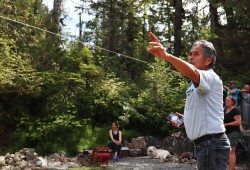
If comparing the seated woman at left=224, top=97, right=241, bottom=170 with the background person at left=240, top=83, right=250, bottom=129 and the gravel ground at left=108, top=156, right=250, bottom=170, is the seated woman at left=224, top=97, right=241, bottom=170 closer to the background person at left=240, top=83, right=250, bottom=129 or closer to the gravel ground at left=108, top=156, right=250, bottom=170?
the gravel ground at left=108, top=156, right=250, bottom=170

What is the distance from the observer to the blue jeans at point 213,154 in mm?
2812

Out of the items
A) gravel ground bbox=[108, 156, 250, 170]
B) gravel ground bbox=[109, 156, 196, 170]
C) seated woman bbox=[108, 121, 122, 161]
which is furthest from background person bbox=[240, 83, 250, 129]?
seated woman bbox=[108, 121, 122, 161]

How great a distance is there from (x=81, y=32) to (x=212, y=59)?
1597 inches

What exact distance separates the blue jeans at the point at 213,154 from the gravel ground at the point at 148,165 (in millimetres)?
6161

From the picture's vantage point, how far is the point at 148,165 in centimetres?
984

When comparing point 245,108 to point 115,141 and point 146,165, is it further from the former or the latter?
point 115,141

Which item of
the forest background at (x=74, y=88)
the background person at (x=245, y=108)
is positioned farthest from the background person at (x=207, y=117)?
the forest background at (x=74, y=88)

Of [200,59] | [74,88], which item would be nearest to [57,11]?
[74,88]

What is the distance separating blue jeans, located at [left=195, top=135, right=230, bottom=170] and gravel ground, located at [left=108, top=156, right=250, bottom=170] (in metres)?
6.16

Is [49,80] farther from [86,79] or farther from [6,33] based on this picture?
[6,33]

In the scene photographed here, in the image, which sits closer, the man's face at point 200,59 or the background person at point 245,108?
the man's face at point 200,59

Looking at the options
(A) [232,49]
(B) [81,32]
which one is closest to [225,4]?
(A) [232,49]

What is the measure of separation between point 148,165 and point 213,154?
7.17 metres

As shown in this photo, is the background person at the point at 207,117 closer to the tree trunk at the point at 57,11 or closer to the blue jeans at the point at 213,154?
the blue jeans at the point at 213,154
